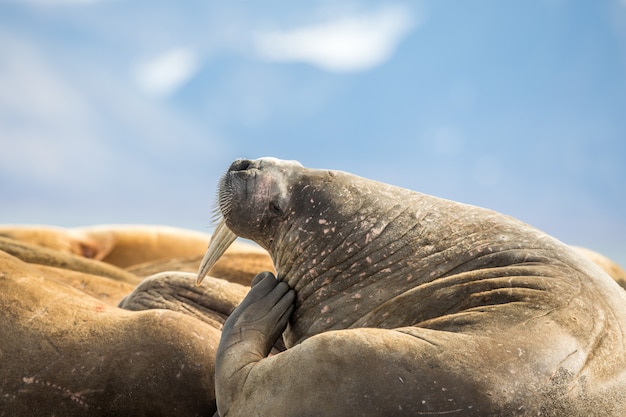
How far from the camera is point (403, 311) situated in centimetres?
427

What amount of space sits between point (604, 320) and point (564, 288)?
23 cm

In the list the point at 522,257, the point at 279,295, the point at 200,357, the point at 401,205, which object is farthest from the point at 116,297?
the point at 522,257

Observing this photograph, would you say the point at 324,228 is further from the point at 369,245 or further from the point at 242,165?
the point at 242,165

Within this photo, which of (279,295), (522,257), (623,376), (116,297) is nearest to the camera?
(623,376)

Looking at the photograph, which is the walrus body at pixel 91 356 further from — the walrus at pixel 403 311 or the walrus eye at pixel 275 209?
the walrus eye at pixel 275 209

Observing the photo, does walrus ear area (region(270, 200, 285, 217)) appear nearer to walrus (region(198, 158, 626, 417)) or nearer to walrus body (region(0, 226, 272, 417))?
walrus (region(198, 158, 626, 417))

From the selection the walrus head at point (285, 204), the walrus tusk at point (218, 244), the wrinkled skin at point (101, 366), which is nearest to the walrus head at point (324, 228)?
the walrus head at point (285, 204)

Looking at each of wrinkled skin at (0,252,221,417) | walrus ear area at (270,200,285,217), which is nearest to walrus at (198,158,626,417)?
walrus ear area at (270,200,285,217)

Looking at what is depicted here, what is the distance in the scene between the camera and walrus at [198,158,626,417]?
11.9 feet

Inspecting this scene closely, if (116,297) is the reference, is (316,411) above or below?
above

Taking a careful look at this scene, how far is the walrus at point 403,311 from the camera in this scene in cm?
362

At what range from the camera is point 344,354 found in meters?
3.68

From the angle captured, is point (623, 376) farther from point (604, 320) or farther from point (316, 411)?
point (316, 411)

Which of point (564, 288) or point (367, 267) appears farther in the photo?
point (367, 267)
